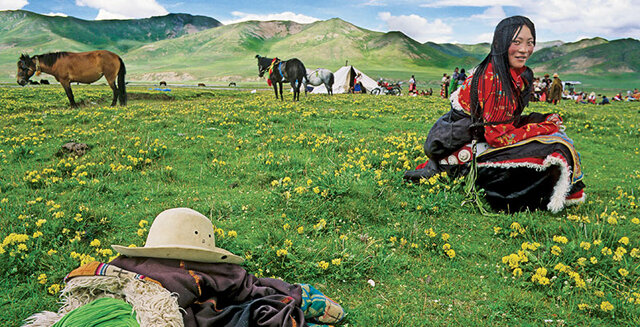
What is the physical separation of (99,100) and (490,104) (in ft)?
73.2

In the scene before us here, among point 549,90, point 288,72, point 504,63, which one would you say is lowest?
point 504,63

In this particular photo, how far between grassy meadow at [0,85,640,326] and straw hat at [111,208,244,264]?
1315 mm

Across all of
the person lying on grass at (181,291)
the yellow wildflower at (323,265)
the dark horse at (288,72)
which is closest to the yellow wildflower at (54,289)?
the person lying on grass at (181,291)

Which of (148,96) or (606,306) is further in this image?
(148,96)

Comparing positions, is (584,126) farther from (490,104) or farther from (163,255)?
(163,255)

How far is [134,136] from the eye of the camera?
9711 mm

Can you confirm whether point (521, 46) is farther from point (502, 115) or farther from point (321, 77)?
point (321, 77)

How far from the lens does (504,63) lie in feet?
17.3

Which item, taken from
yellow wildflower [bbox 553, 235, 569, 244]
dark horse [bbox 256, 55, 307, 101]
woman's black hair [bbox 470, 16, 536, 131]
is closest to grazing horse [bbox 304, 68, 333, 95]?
dark horse [bbox 256, 55, 307, 101]

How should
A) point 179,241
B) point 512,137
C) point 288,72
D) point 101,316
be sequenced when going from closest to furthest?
point 101,316 < point 179,241 < point 512,137 < point 288,72

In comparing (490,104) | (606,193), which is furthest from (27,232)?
(606,193)

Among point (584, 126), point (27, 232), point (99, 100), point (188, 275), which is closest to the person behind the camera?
point (188, 275)

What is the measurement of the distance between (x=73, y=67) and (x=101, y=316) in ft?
63.7

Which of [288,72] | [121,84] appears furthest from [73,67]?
A: [288,72]
